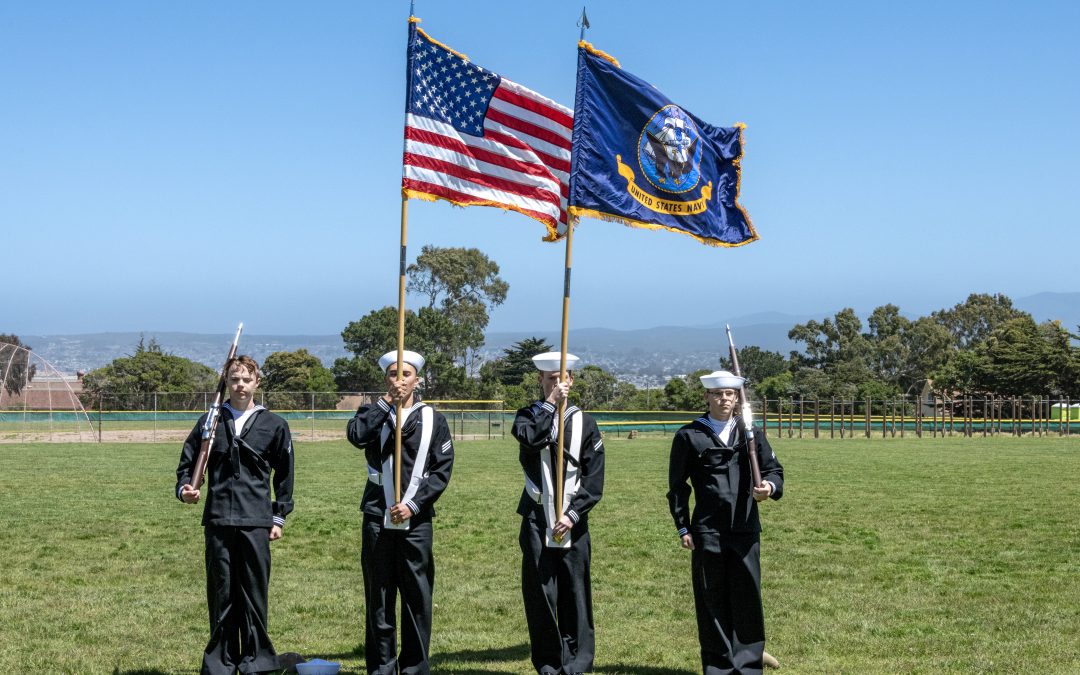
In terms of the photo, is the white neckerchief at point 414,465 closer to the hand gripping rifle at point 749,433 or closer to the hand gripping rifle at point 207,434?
the hand gripping rifle at point 207,434

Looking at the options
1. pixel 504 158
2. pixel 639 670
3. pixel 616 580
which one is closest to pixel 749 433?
pixel 639 670

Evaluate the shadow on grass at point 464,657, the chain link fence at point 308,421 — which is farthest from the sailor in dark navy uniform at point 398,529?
the chain link fence at point 308,421

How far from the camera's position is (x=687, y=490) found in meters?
8.05

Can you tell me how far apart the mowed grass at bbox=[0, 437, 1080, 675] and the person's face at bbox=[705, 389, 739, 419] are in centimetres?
185

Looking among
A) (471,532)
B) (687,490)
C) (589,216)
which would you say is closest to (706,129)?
(589,216)

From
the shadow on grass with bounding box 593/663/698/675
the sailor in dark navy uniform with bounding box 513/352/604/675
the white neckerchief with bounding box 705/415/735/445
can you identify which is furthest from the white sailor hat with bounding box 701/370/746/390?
the shadow on grass with bounding box 593/663/698/675

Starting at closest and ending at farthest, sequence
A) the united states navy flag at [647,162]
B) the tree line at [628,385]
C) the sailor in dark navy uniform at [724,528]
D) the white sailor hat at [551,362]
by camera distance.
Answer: the sailor in dark navy uniform at [724,528] → the white sailor hat at [551,362] → the united states navy flag at [647,162] → the tree line at [628,385]

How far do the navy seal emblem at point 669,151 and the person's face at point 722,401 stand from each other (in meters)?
1.78

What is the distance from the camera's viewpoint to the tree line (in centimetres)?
7681

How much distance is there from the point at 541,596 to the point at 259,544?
1.78 metres

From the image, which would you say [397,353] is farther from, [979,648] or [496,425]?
[496,425]

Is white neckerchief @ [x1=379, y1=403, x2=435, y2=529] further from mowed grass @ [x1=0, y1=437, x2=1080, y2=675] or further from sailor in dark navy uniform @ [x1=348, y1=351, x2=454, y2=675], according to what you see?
mowed grass @ [x1=0, y1=437, x2=1080, y2=675]

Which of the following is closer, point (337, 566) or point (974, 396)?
point (337, 566)

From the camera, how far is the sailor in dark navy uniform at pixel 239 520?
7594 millimetres
